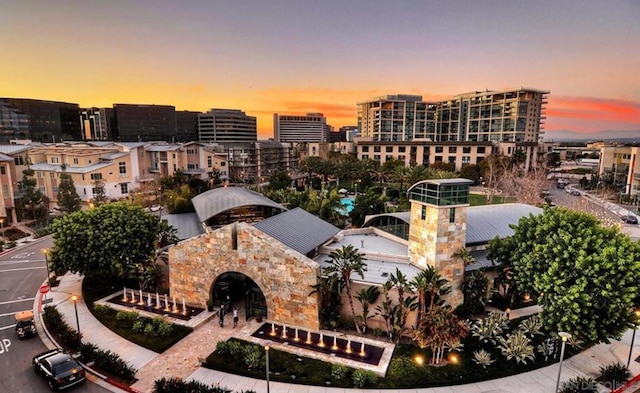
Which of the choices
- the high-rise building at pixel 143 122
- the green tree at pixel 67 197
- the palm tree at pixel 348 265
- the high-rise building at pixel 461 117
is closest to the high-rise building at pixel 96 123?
the high-rise building at pixel 143 122

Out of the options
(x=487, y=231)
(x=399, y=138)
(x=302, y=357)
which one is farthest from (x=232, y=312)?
(x=399, y=138)

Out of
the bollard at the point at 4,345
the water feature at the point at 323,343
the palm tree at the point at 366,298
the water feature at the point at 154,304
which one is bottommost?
the bollard at the point at 4,345

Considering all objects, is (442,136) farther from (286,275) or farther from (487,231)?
(286,275)

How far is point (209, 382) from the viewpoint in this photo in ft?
75.7

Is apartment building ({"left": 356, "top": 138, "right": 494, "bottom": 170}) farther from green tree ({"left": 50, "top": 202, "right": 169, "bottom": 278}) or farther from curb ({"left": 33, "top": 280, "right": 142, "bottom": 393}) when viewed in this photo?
curb ({"left": 33, "top": 280, "right": 142, "bottom": 393})

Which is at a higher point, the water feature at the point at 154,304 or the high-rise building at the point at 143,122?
the high-rise building at the point at 143,122

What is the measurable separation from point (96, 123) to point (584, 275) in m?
212

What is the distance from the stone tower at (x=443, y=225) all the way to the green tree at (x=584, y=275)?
5.59 metres

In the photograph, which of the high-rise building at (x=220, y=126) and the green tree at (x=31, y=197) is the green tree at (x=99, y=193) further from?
the high-rise building at (x=220, y=126)

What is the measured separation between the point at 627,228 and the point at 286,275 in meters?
69.6

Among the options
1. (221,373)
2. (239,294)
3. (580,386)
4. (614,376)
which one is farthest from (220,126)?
(614,376)

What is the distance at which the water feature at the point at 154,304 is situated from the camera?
3140cm

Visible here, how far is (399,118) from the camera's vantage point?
557 ft

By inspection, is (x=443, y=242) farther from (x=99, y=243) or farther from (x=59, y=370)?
(x=99, y=243)
